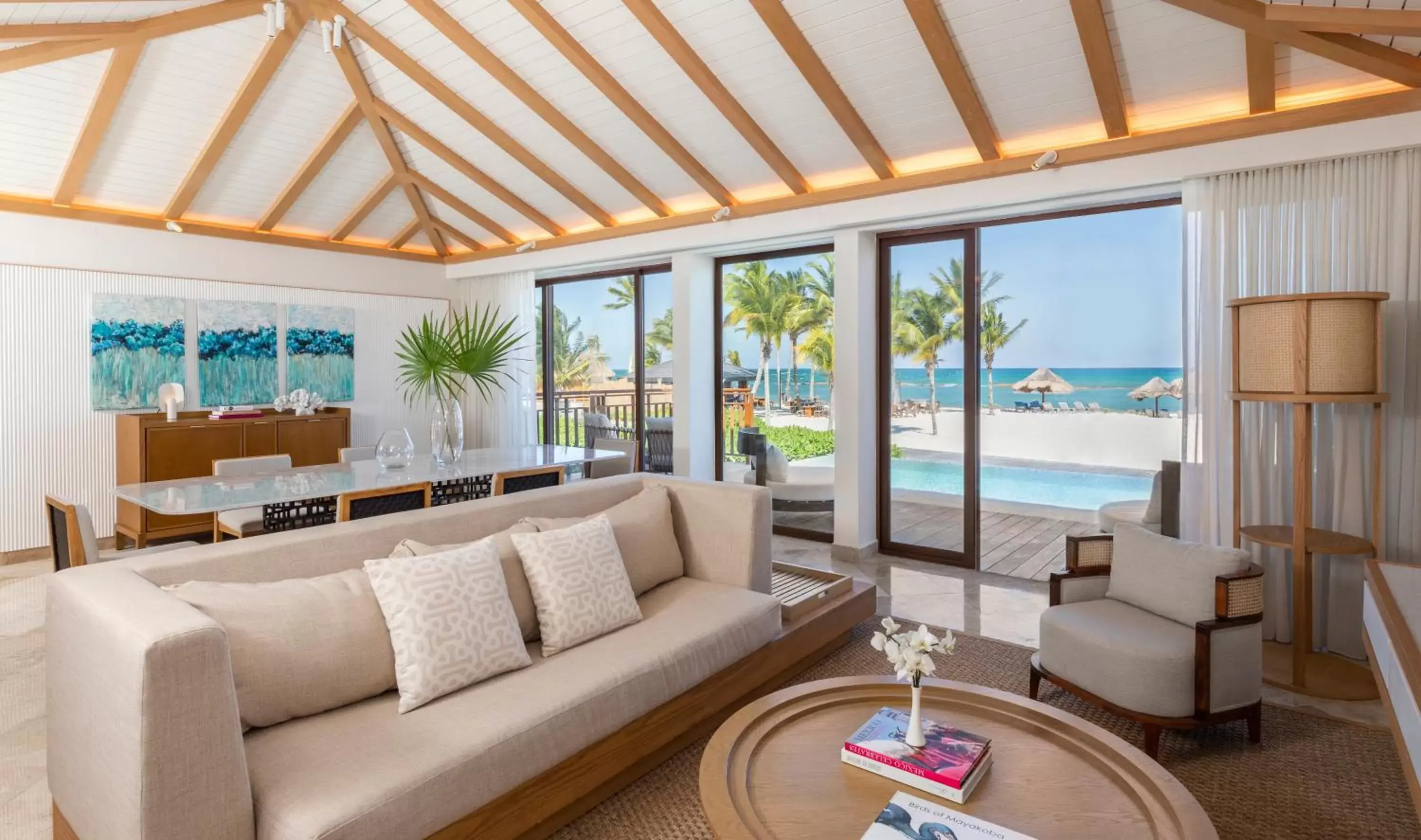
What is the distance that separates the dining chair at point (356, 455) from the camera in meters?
4.85

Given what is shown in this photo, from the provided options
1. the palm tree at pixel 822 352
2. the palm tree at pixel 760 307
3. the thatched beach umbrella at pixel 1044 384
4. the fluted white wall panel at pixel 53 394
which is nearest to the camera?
the thatched beach umbrella at pixel 1044 384

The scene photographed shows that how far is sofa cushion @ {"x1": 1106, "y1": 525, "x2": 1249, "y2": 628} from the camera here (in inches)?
103

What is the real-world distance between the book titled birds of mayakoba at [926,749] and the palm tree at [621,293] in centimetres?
530

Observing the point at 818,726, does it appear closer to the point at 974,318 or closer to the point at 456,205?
the point at 974,318

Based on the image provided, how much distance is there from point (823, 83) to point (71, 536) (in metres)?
3.99

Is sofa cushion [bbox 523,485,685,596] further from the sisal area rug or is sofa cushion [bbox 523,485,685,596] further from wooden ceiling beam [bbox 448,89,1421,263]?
wooden ceiling beam [bbox 448,89,1421,263]

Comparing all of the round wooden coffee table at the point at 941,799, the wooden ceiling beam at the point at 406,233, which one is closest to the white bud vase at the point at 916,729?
the round wooden coffee table at the point at 941,799

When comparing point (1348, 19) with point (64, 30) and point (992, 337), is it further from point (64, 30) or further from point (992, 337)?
point (64, 30)

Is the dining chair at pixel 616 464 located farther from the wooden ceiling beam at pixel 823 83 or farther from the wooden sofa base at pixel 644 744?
the wooden ceiling beam at pixel 823 83

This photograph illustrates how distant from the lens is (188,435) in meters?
5.52

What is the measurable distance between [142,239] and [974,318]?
246 inches

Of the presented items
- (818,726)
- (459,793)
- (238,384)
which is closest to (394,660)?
(459,793)

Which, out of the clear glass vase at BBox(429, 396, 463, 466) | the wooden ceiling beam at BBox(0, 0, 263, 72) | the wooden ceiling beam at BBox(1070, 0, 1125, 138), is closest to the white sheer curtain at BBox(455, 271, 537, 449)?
the clear glass vase at BBox(429, 396, 463, 466)

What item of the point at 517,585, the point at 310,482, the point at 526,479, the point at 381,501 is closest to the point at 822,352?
the point at 526,479
